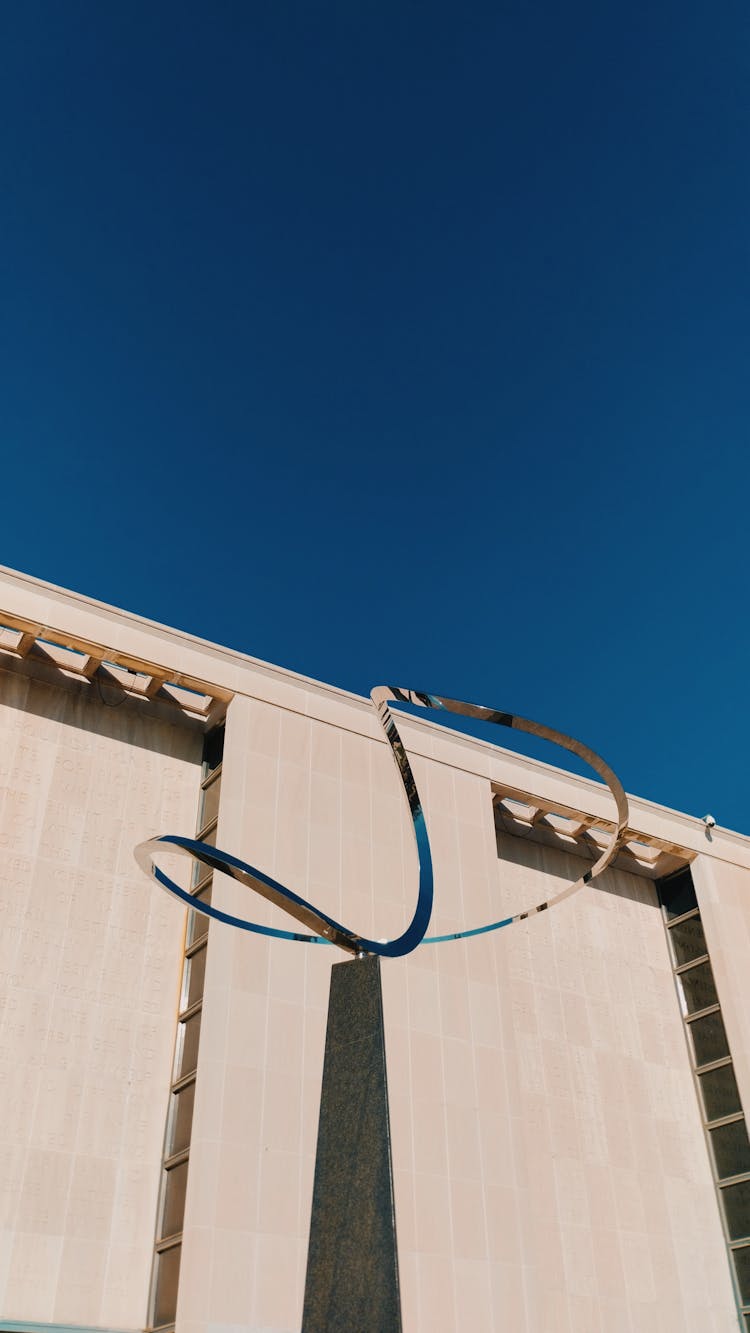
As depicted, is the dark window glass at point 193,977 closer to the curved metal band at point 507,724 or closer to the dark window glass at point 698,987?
the curved metal band at point 507,724

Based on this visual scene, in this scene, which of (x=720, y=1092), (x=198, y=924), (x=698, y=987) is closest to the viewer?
(x=198, y=924)

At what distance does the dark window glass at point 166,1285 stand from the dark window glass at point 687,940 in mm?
20381

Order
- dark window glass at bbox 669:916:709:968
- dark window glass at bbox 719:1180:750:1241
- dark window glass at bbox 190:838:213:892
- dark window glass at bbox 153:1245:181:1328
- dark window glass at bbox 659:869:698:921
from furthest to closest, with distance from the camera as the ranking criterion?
dark window glass at bbox 659:869:698:921 → dark window glass at bbox 669:916:709:968 → dark window glass at bbox 719:1180:750:1241 → dark window glass at bbox 190:838:213:892 → dark window glass at bbox 153:1245:181:1328

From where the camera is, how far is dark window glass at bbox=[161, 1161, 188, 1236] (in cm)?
2395

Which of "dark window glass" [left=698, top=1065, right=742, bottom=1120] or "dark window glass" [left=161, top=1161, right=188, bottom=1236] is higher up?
"dark window glass" [left=698, top=1065, right=742, bottom=1120]

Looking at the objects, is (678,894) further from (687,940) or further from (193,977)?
(193,977)

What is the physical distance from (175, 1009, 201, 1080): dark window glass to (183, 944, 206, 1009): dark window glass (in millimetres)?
463

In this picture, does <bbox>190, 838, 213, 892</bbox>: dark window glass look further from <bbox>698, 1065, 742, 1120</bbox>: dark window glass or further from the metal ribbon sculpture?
<bbox>698, 1065, 742, 1120</bbox>: dark window glass

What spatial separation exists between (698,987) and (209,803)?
17.6 meters

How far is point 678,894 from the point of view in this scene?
3938cm

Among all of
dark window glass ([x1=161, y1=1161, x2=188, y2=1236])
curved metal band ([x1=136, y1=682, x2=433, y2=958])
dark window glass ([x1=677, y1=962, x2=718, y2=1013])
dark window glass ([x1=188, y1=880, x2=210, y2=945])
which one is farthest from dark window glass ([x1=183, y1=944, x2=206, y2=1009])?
dark window glass ([x1=677, y1=962, x2=718, y2=1013])

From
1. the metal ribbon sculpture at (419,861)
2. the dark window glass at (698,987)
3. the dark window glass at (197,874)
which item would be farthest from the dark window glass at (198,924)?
the dark window glass at (698,987)

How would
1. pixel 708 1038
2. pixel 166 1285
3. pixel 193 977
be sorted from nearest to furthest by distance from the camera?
pixel 166 1285 → pixel 193 977 → pixel 708 1038

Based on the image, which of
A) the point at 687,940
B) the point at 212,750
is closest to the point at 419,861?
the point at 212,750
